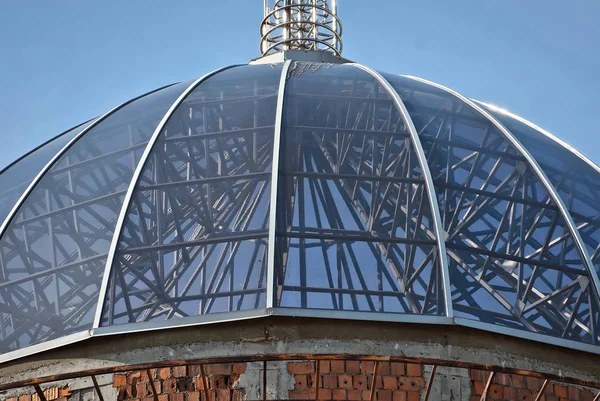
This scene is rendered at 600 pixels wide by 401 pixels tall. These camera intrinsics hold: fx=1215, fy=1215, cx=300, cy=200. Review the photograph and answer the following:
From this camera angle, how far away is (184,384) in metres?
13.2

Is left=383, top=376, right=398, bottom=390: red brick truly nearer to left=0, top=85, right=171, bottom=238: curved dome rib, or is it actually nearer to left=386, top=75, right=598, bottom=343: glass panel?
left=386, top=75, right=598, bottom=343: glass panel

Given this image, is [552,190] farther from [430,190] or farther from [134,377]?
[134,377]

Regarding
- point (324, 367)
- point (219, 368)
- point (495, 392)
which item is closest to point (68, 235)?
point (219, 368)

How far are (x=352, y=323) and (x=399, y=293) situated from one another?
69cm

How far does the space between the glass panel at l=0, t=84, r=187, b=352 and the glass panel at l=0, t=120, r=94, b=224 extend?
0.31 metres

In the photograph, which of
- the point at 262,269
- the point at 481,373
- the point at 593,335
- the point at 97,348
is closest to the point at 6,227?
the point at 97,348

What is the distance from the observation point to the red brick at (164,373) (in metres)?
13.3

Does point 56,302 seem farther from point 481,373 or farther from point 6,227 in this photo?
point 481,373

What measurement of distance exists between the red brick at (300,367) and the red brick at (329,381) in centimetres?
17

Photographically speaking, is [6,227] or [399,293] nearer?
[399,293]

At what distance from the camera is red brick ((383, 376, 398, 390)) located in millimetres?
13219

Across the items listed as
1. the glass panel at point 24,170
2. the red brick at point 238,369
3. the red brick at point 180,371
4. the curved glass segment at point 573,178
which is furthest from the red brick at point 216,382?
the curved glass segment at point 573,178

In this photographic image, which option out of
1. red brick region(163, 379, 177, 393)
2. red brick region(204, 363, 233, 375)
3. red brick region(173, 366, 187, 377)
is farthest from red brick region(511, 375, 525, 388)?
red brick region(163, 379, 177, 393)

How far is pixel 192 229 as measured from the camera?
570 inches
